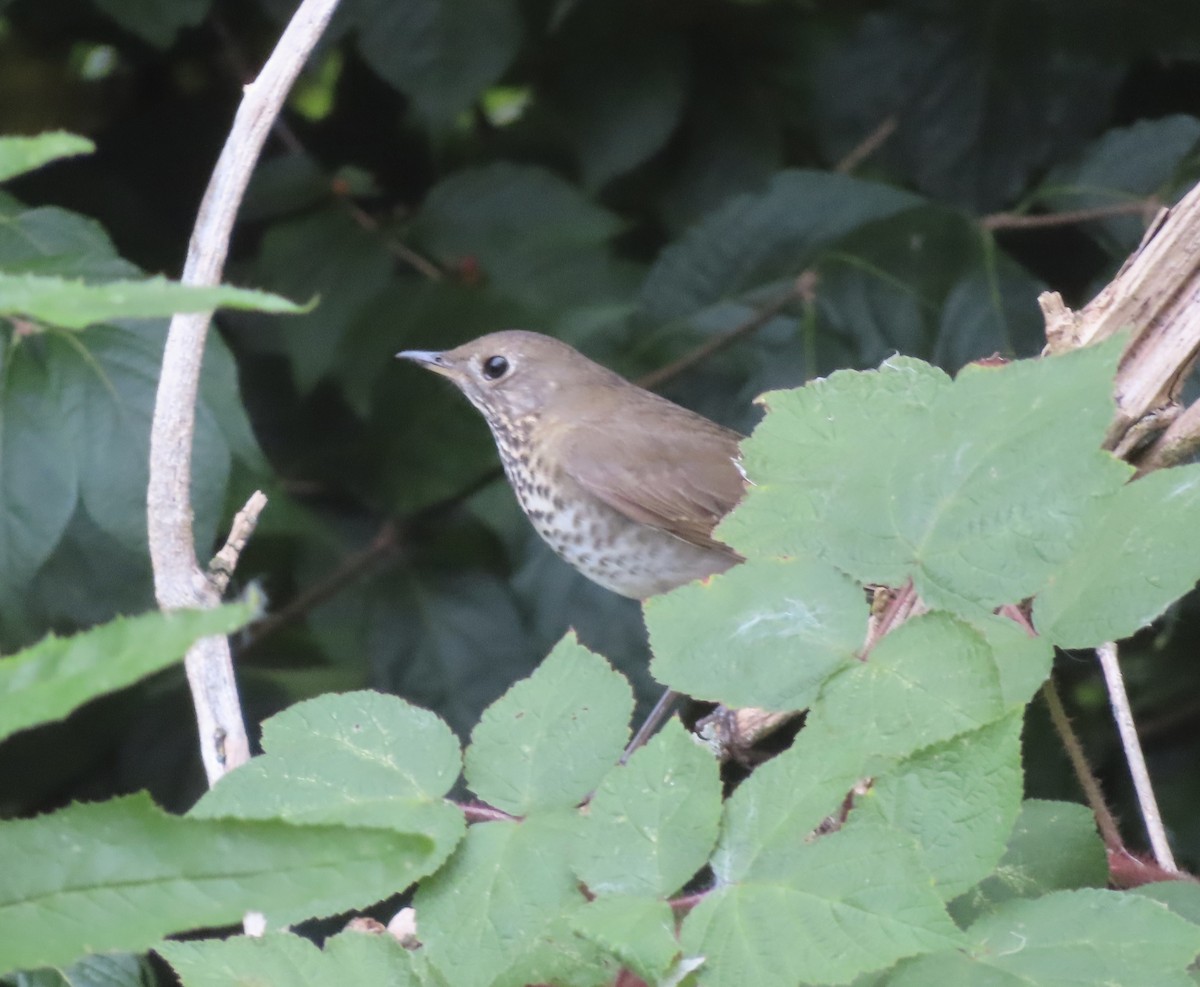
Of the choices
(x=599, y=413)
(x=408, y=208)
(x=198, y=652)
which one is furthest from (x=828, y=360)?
(x=198, y=652)

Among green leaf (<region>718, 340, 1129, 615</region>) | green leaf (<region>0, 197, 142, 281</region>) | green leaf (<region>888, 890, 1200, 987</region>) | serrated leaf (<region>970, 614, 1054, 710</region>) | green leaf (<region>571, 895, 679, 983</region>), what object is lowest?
green leaf (<region>888, 890, 1200, 987</region>)

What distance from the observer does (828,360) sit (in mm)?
2488

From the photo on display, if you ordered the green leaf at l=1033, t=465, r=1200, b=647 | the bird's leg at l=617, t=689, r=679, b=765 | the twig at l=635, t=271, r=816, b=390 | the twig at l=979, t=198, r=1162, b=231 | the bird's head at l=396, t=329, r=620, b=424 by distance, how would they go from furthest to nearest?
the bird's head at l=396, t=329, r=620, b=424
the twig at l=635, t=271, r=816, b=390
the twig at l=979, t=198, r=1162, b=231
the bird's leg at l=617, t=689, r=679, b=765
the green leaf at l=1033, t=465, r=1200, b=647

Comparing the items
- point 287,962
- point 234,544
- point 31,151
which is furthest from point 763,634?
point 234,544

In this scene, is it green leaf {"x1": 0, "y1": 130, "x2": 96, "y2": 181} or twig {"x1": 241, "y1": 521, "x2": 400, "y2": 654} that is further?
twig {"x1": 241, "y1": 521, "x2": 400, "y2": 654}

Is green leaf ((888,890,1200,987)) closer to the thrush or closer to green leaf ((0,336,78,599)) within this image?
green leaf ((0,336,78,599))

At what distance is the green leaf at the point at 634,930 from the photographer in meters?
0.74

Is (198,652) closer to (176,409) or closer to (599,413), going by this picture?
(176,409)

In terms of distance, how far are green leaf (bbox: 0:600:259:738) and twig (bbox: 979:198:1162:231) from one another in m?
2.20

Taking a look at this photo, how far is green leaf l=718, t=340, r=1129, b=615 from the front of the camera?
2.61 ft

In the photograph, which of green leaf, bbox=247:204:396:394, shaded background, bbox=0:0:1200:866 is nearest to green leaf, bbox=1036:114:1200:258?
shaded background, bbox=0:0:1200:866

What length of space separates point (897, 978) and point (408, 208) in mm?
2807

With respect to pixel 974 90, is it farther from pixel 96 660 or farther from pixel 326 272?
pixel 96 660

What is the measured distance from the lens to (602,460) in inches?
102
